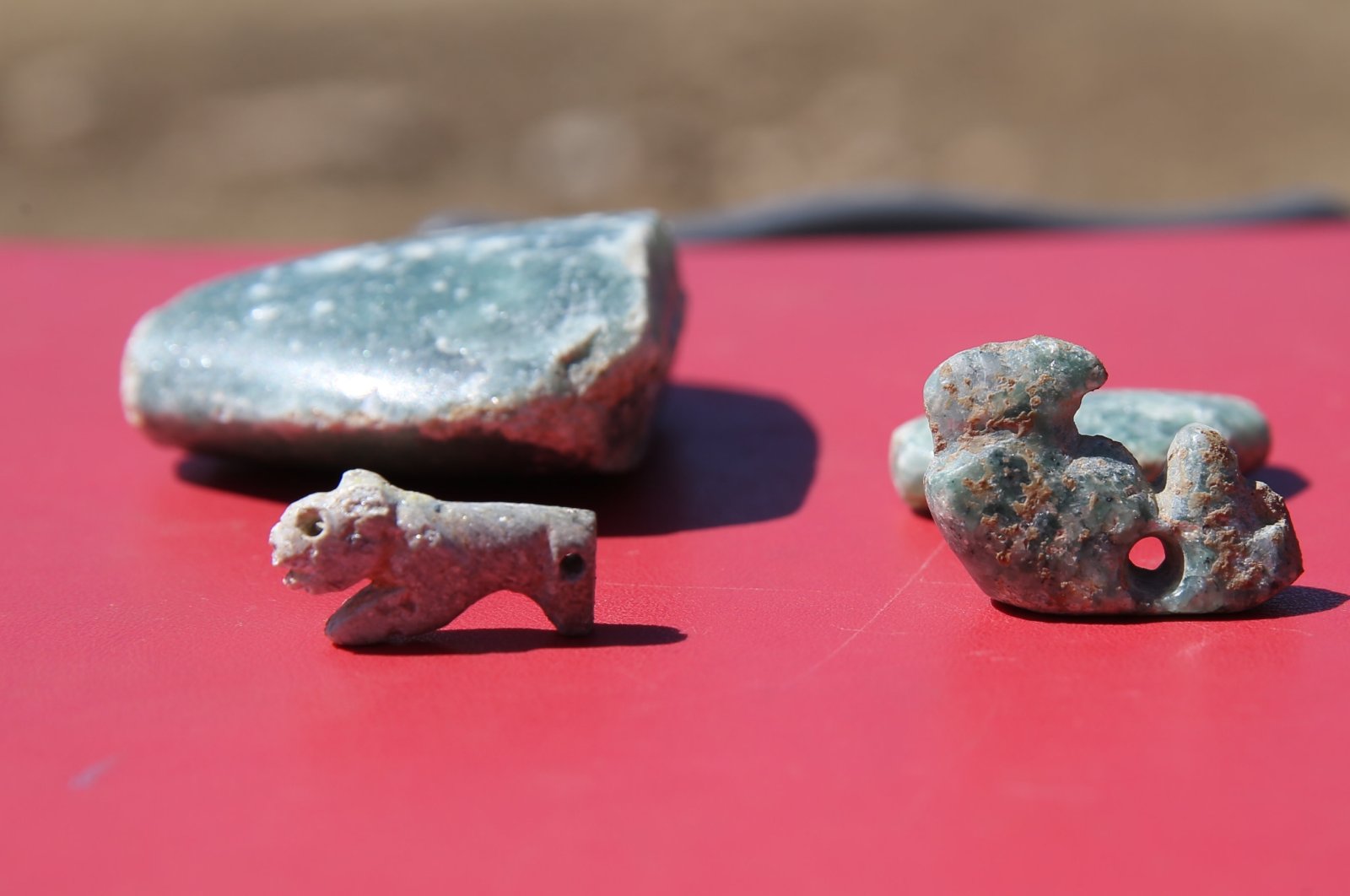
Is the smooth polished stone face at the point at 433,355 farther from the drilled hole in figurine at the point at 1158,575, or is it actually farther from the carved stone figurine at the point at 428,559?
the drilled hole in figurine at the point at 1158,575

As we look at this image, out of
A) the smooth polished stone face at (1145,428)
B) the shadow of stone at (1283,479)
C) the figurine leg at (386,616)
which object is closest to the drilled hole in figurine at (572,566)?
the figurine leg at (386,616)

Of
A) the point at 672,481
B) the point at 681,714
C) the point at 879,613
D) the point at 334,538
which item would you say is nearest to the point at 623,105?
the point at 672,481

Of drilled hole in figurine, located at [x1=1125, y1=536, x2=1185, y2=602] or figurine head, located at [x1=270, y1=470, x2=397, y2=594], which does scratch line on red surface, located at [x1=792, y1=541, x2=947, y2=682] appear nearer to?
drilled hole in figurine, located at [x1=1125, y1=536, x2=1185, y2=602]

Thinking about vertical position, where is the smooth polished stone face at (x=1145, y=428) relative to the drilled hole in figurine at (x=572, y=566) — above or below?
above

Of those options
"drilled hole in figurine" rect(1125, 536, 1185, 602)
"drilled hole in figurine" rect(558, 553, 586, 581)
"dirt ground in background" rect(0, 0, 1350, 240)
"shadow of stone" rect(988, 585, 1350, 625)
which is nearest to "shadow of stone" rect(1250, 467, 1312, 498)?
"shadow of stone" rect(988, 585, 1350, 625)

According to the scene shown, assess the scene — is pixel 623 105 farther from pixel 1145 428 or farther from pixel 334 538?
pixel 334 538

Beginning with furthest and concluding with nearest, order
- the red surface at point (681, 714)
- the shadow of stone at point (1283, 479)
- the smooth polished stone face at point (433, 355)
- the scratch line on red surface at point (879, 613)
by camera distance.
Answer: the shadow of stone at point (1283, 479), the smooth polished stone face at point (433, 355), the scratch line on red surface at point (879, 613), the red surface at point (681, 714)

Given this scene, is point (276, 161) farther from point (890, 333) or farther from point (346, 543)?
point (346, 543)
